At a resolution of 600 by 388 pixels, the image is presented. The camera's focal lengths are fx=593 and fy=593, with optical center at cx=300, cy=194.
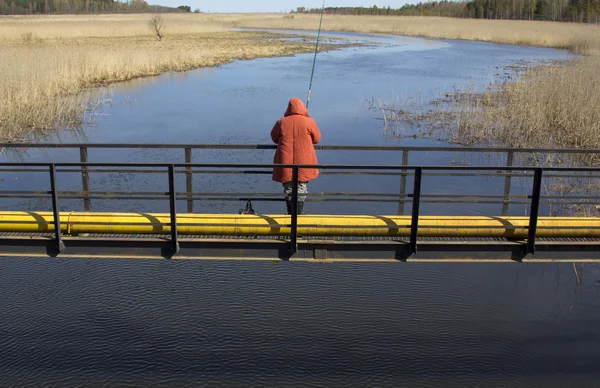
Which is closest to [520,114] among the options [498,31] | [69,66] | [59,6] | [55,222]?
Result: [55,222]

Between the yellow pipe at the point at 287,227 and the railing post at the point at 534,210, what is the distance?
1.21ft

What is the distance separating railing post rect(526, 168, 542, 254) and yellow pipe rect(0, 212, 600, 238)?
37 centimetres

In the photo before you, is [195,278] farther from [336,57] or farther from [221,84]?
[336,57]

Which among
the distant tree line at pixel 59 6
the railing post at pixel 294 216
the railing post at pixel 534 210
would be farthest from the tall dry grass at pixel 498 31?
the distant tree line at pixel 59 6

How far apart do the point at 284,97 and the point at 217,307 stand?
16.2m

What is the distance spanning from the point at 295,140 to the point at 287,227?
123 centimetres

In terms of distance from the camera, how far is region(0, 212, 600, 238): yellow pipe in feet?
21.7

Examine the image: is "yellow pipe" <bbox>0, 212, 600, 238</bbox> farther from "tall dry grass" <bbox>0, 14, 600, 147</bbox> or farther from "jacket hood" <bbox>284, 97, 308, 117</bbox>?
"tall dry grass" <bbox>0, 14, 600, 147</bbox>

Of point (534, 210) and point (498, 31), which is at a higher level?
point (498, 31)

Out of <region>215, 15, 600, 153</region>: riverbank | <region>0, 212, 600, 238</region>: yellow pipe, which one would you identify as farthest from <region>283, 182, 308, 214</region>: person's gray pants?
<region>215, 15, 600, 153</region>: riverbank

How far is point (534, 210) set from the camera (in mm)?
6113

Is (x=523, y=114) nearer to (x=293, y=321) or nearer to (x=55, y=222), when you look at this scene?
(x=293, y=321)

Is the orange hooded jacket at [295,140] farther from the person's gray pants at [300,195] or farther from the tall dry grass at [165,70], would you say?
the tall dry grass at [165,70]

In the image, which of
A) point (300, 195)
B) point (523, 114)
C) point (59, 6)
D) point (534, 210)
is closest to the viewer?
point (534, 210)
